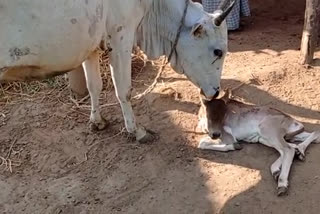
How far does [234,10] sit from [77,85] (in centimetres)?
164

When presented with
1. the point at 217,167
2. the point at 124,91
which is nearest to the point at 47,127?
the point at 124,91

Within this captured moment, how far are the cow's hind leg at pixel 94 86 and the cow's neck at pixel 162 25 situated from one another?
1.06 ft

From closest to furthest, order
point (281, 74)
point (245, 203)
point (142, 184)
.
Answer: point (245, 203) → point (142, 184) → point (281, 74)

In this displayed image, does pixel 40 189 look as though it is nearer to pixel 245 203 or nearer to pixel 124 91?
pixel 124 91

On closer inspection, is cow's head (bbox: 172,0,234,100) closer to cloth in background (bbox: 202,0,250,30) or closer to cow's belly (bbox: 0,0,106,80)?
cow's belly (bbox: 0,0,106,80)

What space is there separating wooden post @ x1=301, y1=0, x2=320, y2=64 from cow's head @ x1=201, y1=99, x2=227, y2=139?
1.14 m

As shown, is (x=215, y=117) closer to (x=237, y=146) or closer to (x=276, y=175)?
(x=237, y=146)

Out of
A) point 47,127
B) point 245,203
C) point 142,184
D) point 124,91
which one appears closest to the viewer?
point 245,203

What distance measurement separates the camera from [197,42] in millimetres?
3908

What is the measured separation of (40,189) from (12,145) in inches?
22.7

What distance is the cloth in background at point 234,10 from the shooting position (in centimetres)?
543

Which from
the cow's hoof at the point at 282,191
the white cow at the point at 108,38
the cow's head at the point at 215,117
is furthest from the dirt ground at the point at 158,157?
the white cow at the point at 108,38

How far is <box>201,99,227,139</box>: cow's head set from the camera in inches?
156

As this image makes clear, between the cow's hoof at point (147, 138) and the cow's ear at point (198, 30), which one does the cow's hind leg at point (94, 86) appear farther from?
the cow's ear at point (198, 30)
